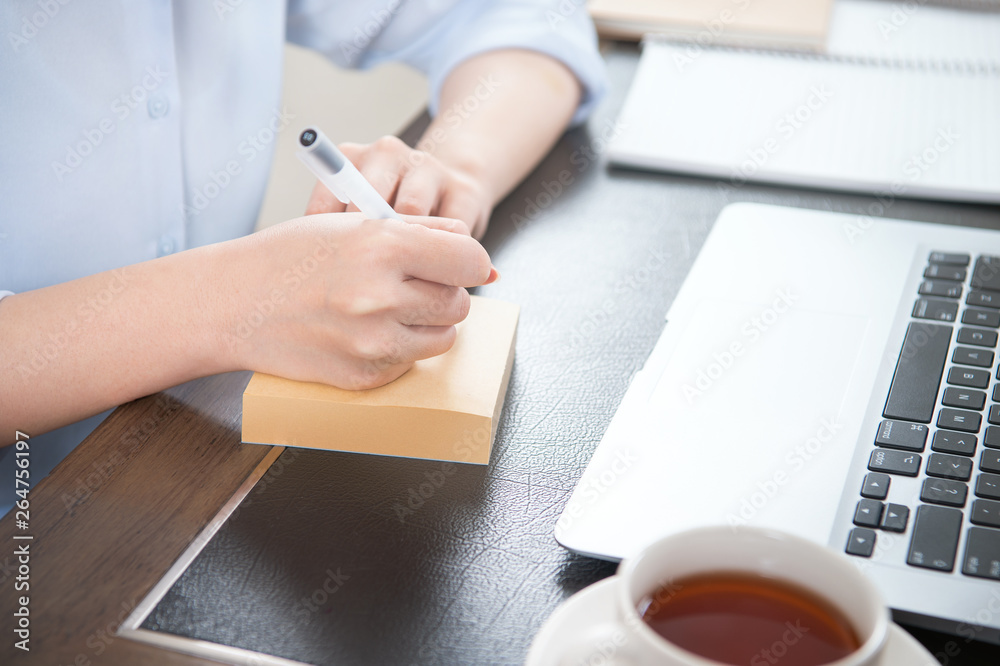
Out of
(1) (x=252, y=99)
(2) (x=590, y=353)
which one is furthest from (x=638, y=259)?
(1) (x=252, y=99)

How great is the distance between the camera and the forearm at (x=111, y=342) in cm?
51

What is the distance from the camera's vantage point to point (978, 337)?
509 millimetres

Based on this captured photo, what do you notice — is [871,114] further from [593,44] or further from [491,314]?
[491,314]

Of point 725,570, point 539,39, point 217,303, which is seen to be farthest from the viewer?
point 539,39

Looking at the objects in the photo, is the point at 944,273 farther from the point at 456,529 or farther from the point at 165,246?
the point at 165,246

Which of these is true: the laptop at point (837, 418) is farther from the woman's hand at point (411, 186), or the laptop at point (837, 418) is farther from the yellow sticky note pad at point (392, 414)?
the woman's hand at point (411, 186)

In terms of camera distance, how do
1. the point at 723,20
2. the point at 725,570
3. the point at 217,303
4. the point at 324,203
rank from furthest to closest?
the point at 723,20 < the point at 324,203 < the point at 217,303 < the point at 725,570

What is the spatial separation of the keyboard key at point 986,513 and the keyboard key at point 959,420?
0.20 ft

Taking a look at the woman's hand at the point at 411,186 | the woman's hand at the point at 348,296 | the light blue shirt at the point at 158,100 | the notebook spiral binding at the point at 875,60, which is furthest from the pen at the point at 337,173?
the notebook spiral binding at the point at 875,60

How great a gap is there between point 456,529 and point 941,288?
38 cm

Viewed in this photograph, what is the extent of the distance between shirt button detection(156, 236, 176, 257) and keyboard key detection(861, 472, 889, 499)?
610mm

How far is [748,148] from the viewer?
31.6 inches

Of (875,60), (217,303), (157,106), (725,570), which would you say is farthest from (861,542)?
(875,60)

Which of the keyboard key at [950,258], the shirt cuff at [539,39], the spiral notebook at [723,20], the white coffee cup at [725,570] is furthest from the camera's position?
the spiral notebook at [723,20]
